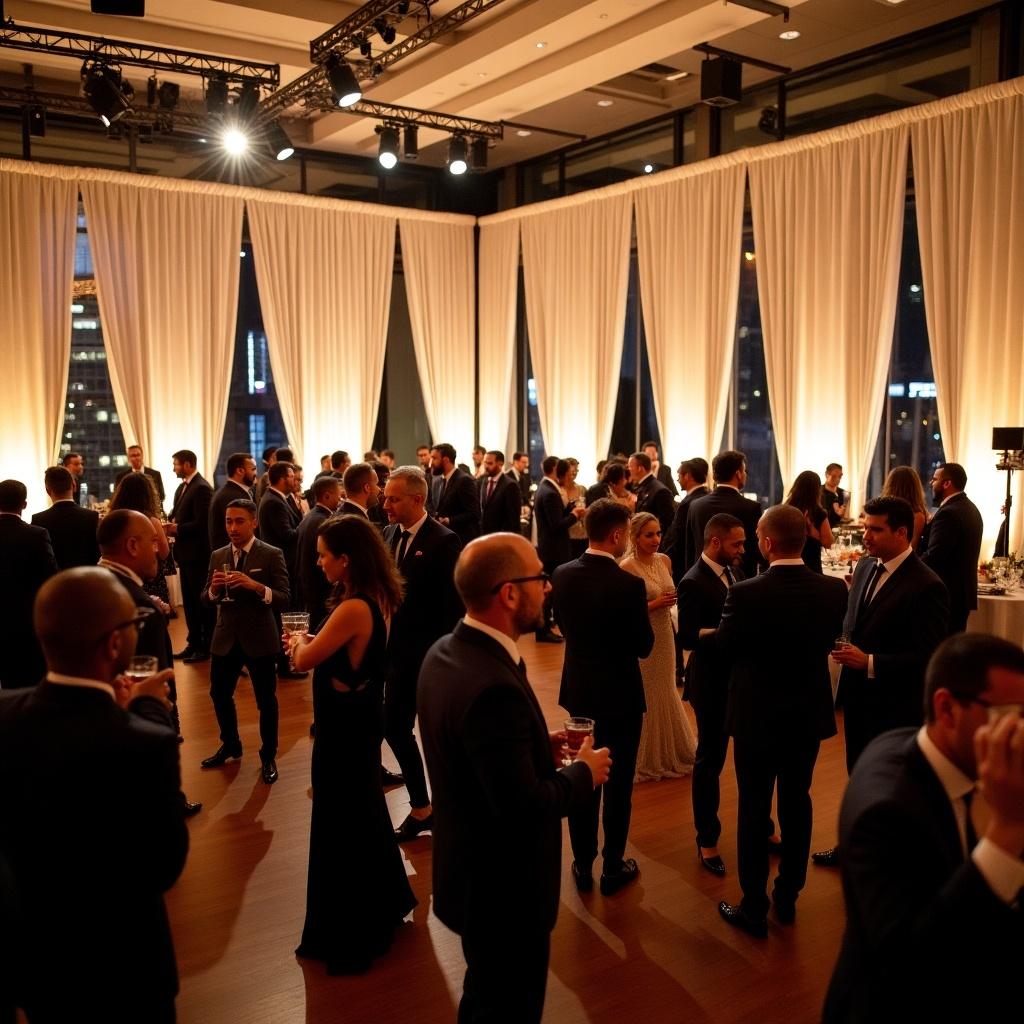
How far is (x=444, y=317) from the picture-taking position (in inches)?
571

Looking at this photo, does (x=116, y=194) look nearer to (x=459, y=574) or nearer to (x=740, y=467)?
(x=740, y=467)

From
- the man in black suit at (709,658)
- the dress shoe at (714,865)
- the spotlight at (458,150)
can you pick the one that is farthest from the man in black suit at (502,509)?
the dress shoe at (714,865)

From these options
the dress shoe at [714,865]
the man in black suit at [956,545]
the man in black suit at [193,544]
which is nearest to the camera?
the dress shoe at [714,865]

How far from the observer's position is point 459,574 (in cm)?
257

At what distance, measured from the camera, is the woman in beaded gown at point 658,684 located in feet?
16.8

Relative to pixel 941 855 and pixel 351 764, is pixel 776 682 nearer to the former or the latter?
pixel 351 764

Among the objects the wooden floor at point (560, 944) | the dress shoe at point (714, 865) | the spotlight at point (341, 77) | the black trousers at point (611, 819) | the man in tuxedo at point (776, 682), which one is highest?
the spotlight at point (341, 77)

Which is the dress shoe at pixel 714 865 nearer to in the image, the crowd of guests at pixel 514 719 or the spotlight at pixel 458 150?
the crowd of guests at pixel 514 719

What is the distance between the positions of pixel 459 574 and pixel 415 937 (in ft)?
6.64

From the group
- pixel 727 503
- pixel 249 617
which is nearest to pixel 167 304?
pixel 249 617

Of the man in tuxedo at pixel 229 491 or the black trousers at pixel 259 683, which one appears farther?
the man in tuxedo at pixel 229 491

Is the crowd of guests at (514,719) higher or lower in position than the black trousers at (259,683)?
higher

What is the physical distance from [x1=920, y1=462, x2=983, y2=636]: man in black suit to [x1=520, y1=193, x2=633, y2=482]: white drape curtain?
6653mm

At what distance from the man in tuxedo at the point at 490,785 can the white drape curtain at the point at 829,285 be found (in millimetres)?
8133
